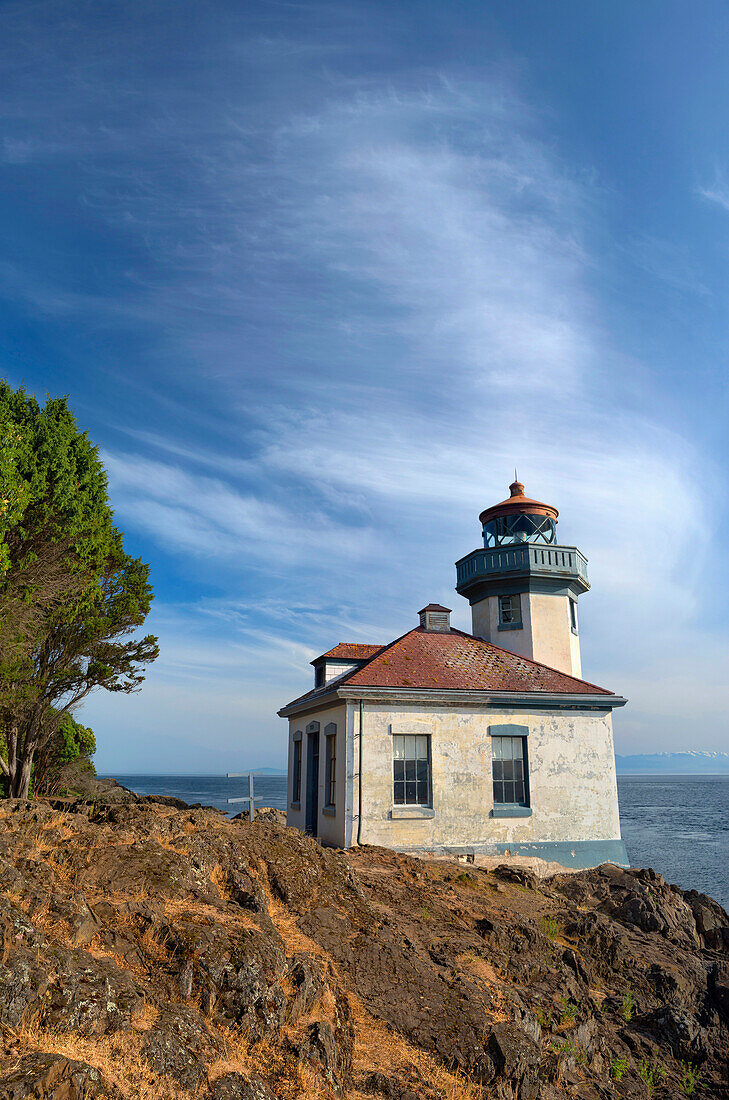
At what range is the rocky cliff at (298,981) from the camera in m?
5.84

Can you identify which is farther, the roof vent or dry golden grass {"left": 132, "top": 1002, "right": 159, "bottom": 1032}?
the roof vent

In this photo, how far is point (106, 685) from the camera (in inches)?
754

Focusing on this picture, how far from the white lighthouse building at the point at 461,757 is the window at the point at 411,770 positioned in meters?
0.03

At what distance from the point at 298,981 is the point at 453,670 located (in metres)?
A: 11.9

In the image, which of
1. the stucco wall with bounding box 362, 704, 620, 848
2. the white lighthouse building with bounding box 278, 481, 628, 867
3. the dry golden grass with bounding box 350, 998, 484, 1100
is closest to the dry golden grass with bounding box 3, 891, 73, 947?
the dry golden grass with bounding box 350, 998, 484, 1100

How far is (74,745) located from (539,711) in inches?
583

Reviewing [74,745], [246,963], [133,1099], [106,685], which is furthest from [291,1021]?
[74,745]

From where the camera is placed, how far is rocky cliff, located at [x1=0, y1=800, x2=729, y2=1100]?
5844 mm

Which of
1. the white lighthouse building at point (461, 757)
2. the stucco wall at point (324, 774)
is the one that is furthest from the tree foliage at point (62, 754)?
the white lighthouse building at point (461, 757)

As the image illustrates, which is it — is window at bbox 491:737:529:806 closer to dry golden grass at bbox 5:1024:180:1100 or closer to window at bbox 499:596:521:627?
window at bbox 499:596:521:627

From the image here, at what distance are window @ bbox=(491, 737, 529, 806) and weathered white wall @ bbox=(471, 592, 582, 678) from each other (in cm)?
463

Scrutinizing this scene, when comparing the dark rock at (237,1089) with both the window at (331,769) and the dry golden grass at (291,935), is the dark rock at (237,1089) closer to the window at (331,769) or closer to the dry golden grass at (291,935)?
the dry golden grass at (291,935)

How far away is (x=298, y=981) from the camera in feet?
25.4

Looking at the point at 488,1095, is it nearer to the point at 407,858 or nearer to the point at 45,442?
the point at 407,858
